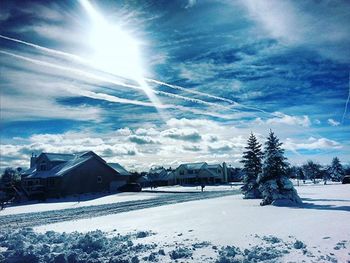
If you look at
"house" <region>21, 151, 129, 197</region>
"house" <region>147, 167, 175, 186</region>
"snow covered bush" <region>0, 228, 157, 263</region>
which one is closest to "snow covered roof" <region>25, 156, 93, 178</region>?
"house" <region>21, 151, 129, 197</region>

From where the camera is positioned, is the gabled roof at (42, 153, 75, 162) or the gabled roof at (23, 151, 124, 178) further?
the gabled roof at (42, 153, 75, 162)

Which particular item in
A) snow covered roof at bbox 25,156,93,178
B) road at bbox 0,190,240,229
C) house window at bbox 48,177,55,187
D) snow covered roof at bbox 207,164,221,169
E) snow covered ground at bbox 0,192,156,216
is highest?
snow covered roof at bbox 207,164,221,169

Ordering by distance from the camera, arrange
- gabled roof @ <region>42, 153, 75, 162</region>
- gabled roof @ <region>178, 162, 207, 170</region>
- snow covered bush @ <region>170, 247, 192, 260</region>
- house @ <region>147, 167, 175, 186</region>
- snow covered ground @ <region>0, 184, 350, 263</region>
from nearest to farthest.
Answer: snow covered ground @ <region>0, 184, 350, 263</region>, snow covered bush @ <region>170, 247, 192, 260</region>, gabled roof @ <region>42, 153, 75, 162</region>, gabled roof @ <region>178, 162, 207, 170</region>, house @ <region>147, 167, 175, 186</region>

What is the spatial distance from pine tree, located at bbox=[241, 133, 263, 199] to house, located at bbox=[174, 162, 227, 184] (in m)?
55.8

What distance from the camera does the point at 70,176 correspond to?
143 feet

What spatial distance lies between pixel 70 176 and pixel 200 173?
173ft

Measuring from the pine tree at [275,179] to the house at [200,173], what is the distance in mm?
64010

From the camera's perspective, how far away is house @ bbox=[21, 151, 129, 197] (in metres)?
42.9

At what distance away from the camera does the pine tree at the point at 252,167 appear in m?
30.5

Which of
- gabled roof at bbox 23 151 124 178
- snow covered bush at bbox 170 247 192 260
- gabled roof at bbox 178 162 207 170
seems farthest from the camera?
gabled roof at bbox 178 162 207 170

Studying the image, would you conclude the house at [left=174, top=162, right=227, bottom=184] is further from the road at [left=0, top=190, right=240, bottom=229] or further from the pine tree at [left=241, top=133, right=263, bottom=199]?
the road at [left=0, top=190, right=240, bottom=229]

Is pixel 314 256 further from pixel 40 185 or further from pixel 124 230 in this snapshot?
pixel 40 185

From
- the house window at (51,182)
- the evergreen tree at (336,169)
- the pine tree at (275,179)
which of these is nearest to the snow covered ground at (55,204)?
the house window at (51,182)

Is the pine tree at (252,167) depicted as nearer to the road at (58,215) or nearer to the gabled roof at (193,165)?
the road at (58,215)
